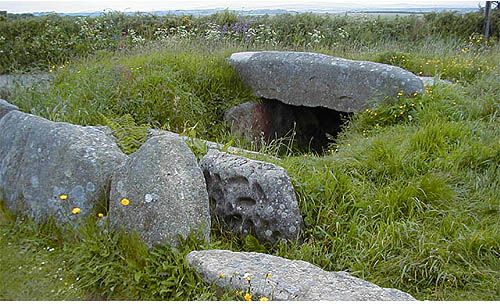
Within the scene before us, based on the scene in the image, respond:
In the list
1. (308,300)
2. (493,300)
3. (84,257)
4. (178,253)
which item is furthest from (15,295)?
(493,300)

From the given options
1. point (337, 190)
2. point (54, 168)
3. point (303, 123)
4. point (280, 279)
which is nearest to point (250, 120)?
point (303, 123)

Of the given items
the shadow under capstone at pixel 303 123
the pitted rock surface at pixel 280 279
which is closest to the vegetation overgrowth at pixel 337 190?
the pitted rock surface at pixel 280 279

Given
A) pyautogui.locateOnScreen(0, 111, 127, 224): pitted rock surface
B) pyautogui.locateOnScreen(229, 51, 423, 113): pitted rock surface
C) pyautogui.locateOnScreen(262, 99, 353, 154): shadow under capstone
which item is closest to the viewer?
pyautogui.locateOnScreen(0, 111, 127, 224): pitted rock surface

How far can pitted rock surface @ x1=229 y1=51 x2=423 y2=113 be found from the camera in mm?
6109

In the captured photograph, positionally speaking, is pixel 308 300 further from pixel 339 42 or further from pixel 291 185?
pixel 339 42

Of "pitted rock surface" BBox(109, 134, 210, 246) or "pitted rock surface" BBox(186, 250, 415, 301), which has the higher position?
"pitted rock surface" BBox(109, 134, 210, 246)

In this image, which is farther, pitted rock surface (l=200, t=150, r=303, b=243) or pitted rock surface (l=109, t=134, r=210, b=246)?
pitted rock surface (l=200, t=150, r=303, b=243)

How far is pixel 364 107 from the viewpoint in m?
6.34

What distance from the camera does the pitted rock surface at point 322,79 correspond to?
6109 millimetres

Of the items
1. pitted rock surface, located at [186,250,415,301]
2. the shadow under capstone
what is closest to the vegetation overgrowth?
pitted rock surface, located at [186,250,415,301]

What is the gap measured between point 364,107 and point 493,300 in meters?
3.56

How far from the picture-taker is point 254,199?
3732 mm

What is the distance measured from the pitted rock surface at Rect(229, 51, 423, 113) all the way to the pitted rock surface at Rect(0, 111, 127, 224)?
3582 mm

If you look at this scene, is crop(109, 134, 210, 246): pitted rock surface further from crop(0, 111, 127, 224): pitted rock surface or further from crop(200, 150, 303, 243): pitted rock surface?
crop(200, 150, 303, 243): pitted rock surface
